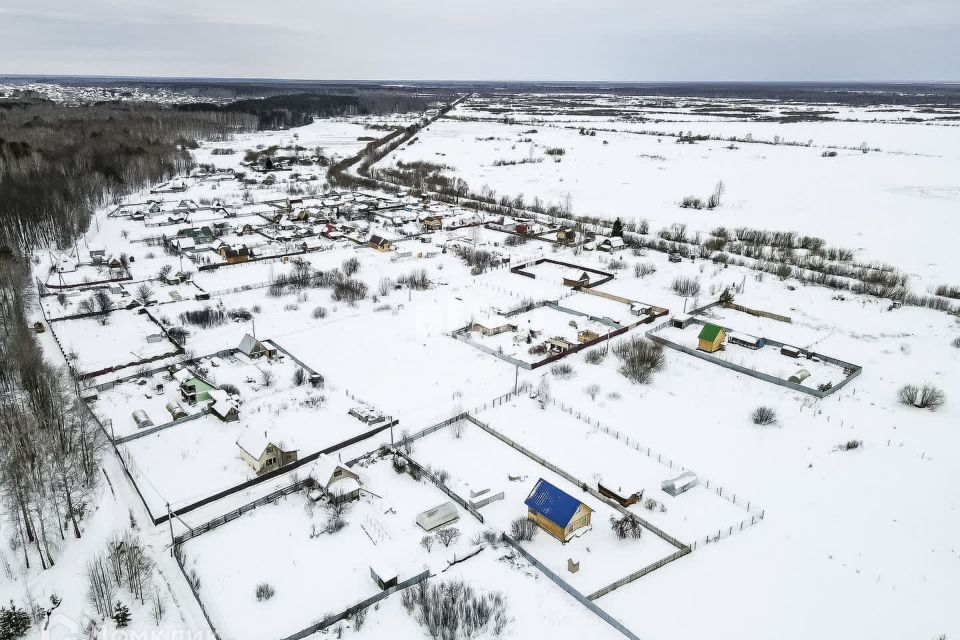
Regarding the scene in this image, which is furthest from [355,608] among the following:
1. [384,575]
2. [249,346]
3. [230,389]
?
[249,346]

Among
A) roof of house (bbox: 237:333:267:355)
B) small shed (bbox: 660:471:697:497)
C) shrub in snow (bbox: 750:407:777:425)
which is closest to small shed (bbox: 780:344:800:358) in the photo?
shrub in snow (bbox: 750:407:777:425)

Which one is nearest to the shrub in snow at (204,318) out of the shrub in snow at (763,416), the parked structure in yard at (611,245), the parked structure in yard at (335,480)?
the parked structure in yard at (335,480)

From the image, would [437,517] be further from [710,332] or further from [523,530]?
[710,332]

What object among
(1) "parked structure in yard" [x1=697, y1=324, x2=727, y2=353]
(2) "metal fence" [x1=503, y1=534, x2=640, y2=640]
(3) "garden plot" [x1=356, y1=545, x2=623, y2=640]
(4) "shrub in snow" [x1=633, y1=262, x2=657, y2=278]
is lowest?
(3) "garden plot" [x1=356, y1=545, x2=623, y2=640]

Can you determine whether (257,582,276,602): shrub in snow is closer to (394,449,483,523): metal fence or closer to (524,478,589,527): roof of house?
(394,449,483,523): metal fence

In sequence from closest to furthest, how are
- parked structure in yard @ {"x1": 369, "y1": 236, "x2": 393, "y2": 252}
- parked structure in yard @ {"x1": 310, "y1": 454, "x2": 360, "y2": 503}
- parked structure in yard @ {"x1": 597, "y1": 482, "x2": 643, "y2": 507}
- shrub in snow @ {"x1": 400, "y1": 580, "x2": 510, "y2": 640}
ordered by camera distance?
shrub in snow @ {"x1": 400, "y1": 580, "x2": 510, "y2": 640}, parked structure in yard @ {"x1": 310, "y1": 454, "x2": 360, "y2": 503}, parked structure in yard @ {"x1": 597, "y1": 482, "x2": 643, "y2": 507}, parked structure in yard @ {"x1": 369, "y1": 236, "x2": 393, "y2": 252}

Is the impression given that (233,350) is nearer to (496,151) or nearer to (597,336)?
(597,336)

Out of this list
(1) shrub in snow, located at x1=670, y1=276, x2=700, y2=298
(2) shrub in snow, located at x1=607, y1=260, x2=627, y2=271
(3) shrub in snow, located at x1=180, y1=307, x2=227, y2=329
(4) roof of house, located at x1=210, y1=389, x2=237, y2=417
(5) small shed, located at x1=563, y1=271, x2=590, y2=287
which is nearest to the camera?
(4) roof of house, located at x1=210, y1=389, x2=237, y2=417
